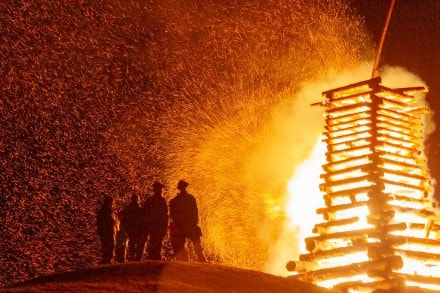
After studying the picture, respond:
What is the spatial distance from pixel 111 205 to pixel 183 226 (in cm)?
229

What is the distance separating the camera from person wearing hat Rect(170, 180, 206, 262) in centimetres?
1612

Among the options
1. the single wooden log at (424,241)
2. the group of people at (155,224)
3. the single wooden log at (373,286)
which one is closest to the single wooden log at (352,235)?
the single wooden log at (424,241)

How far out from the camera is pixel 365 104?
17047 mm

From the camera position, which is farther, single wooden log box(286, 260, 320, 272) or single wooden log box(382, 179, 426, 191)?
single wooden log box(382, 179, 426, 191)

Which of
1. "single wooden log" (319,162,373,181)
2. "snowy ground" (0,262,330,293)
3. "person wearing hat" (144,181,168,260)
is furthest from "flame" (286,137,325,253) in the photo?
"snowy ground" (0,262,330,293)

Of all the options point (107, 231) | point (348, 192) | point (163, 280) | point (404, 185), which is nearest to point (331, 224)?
point (348, 192)

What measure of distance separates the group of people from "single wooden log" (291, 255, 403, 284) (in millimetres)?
2711

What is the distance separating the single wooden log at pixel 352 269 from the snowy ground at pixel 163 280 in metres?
2.38

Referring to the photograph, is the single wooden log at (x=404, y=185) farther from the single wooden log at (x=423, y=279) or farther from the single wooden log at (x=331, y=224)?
the single wooden log at (x=423, y=279)

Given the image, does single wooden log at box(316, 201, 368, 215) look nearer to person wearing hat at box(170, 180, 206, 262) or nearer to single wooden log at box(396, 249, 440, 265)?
single wooden log at box(396, 249, 440, 265)

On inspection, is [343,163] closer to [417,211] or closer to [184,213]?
[417,211]

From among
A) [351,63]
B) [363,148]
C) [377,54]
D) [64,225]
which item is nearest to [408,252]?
[363,148]

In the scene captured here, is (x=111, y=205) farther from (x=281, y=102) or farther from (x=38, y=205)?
(x=38, y=205)

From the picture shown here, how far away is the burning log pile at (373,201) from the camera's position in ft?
49.9
